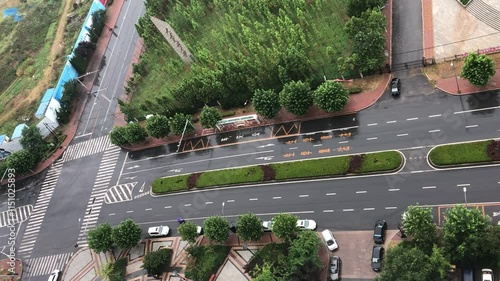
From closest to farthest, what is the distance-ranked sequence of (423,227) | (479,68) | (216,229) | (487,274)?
(487,274) → (423,227) → (479,68) → (216,229)

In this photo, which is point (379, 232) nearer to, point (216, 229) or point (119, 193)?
point (216, 229)

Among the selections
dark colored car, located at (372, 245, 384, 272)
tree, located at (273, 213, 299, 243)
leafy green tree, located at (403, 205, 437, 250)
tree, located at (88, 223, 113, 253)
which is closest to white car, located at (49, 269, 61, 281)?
tree, located at (88, 223, 113, 253)

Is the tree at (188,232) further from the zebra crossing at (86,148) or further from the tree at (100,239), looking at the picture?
the zebra crossing at (86,148)

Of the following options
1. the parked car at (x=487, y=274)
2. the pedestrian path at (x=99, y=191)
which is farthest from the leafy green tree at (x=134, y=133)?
the parked car at (x=487, y=274)

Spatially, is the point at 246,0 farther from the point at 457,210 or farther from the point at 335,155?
the point at 457,210

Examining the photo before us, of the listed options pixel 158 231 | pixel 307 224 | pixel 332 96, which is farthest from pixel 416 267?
pixel 158 231

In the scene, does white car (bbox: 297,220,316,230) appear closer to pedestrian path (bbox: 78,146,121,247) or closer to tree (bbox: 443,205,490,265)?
tree (bbox: 443,205,490,265)

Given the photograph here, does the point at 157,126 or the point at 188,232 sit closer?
the point at 188,232
